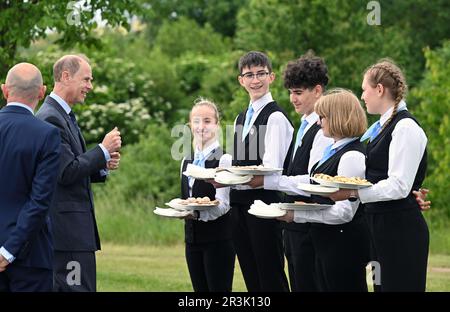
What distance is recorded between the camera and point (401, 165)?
6773 millimetres

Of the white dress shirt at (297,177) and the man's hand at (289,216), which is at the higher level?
the white dress shirt at (297,177)

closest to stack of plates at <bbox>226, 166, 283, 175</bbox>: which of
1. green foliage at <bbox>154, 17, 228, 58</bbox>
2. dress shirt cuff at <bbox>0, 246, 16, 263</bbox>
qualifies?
dress shirt cuff at <bbox>0, 246, 16, 263</bbox>

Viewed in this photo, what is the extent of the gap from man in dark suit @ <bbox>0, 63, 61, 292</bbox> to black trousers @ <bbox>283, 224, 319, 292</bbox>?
193cm

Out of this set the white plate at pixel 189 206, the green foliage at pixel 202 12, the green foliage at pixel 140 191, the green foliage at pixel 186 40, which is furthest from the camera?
the green foliage at pixel 202 12

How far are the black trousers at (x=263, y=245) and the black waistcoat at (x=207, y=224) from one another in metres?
0.16

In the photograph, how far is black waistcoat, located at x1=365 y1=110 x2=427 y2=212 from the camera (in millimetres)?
6867

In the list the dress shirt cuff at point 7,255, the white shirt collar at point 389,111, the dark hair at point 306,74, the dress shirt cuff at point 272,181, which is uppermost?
the dark hair at point 306,74

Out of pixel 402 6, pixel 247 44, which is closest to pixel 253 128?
pixel 247 44

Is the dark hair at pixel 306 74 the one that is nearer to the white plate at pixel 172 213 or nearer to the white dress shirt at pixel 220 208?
the white dress shirt at pixel 220 208

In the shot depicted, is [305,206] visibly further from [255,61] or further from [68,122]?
[68,122]

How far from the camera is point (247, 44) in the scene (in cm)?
2441

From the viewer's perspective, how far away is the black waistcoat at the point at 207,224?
27.8ft

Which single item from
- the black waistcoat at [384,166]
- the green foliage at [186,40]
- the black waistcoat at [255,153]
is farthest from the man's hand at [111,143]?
the green foliage at [186,40]

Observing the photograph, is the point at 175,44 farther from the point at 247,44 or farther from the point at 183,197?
the point at 183,197
